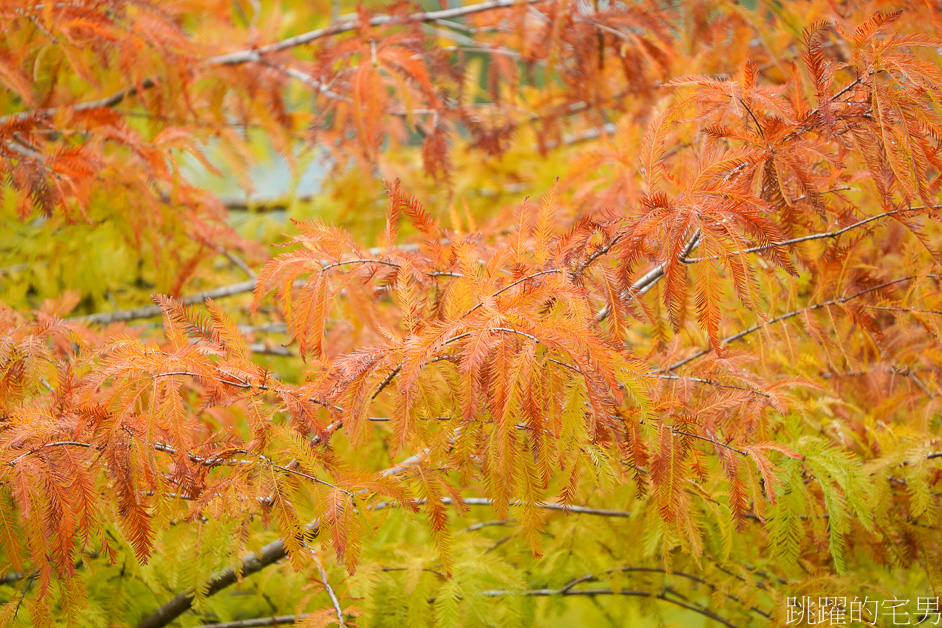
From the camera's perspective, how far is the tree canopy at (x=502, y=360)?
1.28m

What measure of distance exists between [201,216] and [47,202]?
0.75 meters

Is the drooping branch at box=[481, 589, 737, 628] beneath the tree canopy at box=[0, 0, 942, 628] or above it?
beneath

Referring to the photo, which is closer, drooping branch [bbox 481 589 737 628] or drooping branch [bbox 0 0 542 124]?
drooping branch [bbox 481 589 737 628]

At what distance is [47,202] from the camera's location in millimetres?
1914

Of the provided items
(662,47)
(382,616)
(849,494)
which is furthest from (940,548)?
(662,47)

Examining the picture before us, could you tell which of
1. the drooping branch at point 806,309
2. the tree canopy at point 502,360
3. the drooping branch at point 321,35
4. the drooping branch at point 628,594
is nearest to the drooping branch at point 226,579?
the tree canopy at point 502,360

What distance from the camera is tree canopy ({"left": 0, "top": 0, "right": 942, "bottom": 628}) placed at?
4.19 feet

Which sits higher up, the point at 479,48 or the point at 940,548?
the point at 479,48

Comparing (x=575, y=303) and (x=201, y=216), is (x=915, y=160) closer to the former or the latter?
(x=575, y=303)

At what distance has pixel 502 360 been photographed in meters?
1.20

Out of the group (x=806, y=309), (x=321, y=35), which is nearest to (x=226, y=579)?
(x=806, y=309)

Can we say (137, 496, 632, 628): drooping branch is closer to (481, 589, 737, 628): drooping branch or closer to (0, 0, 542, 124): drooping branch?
(481, 589, 737, 628): drooping branch

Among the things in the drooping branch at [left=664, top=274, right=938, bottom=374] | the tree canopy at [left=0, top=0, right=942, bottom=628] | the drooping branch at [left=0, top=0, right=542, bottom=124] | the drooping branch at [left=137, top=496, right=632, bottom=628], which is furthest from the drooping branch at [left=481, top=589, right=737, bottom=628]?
the drooping branch at [left=0, top=0, right=542, bottom=124]

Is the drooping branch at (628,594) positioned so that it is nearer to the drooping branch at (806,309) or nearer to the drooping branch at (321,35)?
the drooping branch at (806,309)
